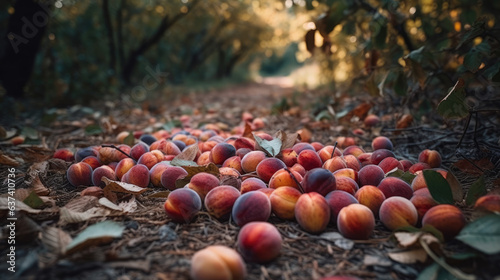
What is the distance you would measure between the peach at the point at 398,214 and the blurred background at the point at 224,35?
0.92 meters

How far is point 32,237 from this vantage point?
40.8 inches

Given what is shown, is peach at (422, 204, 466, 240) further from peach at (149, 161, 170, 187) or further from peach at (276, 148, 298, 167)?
peach at (149, 161, 170, 187)

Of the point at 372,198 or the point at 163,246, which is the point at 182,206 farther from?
the point at 372,198

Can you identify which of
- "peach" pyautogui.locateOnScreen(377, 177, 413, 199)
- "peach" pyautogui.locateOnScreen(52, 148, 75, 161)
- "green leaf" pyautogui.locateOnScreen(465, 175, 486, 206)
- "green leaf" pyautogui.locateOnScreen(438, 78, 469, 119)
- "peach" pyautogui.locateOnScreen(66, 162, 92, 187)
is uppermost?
A: "green leaf" pyautogui.locateOnScreen(438, 78, 469, 119)

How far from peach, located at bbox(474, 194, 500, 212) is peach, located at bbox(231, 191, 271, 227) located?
0.71 meters

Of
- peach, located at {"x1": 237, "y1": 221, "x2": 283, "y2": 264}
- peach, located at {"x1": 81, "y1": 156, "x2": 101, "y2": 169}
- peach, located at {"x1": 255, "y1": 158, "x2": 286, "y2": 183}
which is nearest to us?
peach, located at {"x1": 237, "y1": 221, "x2": 283, "y2": 264}

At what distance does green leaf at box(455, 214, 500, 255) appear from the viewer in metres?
0.85

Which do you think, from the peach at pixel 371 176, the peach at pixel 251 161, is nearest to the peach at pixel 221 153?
the peach at pixel 251 161

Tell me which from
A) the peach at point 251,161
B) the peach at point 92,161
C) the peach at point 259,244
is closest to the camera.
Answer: the peach at point 259,244

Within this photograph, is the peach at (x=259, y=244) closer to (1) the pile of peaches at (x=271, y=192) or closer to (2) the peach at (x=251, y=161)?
(1) the pile of peaches at (x=271, y=192)

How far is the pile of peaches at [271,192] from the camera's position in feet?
3.18

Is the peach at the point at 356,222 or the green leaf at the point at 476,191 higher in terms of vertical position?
the green leaf at the point at 476,191

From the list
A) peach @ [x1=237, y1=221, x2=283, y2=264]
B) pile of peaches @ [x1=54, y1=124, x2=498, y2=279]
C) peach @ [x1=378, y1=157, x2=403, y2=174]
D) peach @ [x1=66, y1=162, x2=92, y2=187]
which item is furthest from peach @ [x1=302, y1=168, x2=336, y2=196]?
peach @ [x1=66, y1=162, x2=92, y2=187]

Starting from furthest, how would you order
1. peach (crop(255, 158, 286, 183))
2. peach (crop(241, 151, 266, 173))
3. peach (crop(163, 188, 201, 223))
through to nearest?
peach (crop(241, 151, 266, 173)), peach (crop(255, 158, 286, 183)), peach (crop(163, 188, 201, 223))
